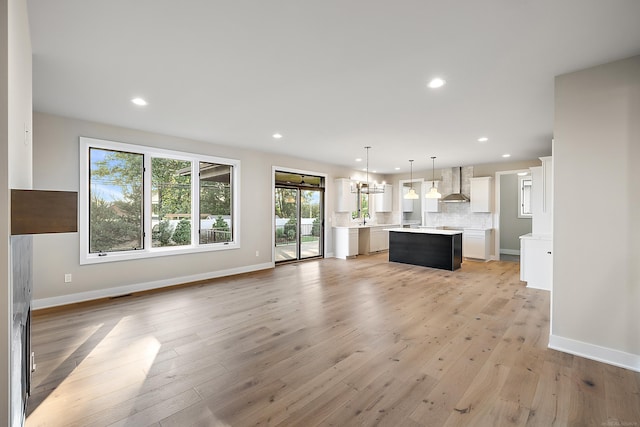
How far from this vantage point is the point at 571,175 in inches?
108

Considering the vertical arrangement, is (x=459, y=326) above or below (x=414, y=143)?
below

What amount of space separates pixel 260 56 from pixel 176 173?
11.8 ft

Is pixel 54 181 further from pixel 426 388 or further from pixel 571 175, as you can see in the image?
pixel 571 175

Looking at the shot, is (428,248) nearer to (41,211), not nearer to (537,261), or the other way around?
(537,261)

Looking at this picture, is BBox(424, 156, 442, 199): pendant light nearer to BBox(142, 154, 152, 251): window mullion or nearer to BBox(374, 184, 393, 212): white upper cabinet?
BBox(374, 184, 393, 212): white upper cabinet

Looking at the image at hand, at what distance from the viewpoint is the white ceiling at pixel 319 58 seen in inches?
77.5

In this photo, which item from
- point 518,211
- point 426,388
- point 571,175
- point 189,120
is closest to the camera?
point 426,388

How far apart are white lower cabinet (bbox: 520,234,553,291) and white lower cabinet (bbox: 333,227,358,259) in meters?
4.13

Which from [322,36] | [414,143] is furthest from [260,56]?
[414,143]

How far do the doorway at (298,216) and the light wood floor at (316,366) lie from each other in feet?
9.74

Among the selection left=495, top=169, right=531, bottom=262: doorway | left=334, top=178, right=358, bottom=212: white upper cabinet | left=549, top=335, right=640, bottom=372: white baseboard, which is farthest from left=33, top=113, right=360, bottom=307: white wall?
left=495, top=169, right=531, bottom=262: doorway

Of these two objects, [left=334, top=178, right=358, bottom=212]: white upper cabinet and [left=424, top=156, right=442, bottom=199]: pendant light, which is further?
[left=334, top=178, right=358, bottom=212]: white upper cabinet

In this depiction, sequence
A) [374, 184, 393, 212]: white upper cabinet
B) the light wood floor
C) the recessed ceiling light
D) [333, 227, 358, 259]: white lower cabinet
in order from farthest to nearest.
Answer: [374, 184, 393, 212]: white upper cabinet
[333, 227, 358, 259]: white lower cabinet
the recessed ceiling light
the light wood floor

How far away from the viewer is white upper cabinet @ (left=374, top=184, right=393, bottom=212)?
986cm
